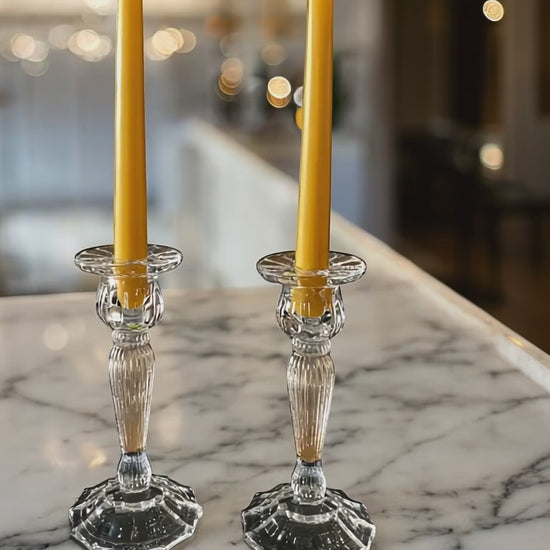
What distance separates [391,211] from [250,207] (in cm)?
297

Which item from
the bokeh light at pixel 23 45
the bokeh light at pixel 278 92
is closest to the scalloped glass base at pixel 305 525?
the bokeh light at pixel 278 92

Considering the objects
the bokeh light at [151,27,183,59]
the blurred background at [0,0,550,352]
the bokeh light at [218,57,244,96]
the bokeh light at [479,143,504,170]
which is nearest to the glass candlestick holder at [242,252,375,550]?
the blurred background at [0,0,550,352]

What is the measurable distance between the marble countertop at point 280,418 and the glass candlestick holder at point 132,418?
0.02m

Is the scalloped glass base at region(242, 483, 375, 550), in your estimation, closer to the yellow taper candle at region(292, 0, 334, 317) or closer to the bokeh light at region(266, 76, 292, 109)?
the yellow taper candle at region(292, 0, 334, 317)

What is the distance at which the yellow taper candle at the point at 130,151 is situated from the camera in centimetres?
57

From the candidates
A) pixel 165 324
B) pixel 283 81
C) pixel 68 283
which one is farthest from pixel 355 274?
pixel 283 81

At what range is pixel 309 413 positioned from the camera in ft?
2.00

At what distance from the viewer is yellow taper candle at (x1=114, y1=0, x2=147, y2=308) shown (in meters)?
0.57

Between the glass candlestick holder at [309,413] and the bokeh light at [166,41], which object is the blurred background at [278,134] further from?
the glass candlestick holder at [309,413]

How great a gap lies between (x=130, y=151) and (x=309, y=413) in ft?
0.66

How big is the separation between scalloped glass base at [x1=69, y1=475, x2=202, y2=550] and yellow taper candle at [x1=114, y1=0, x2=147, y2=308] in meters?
0.15

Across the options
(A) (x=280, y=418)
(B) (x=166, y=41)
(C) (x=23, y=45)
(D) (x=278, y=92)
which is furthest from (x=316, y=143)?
(C) (x=23, y=45)

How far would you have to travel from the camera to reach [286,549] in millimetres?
599

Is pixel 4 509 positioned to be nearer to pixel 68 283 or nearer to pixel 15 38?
pixel 68 283
